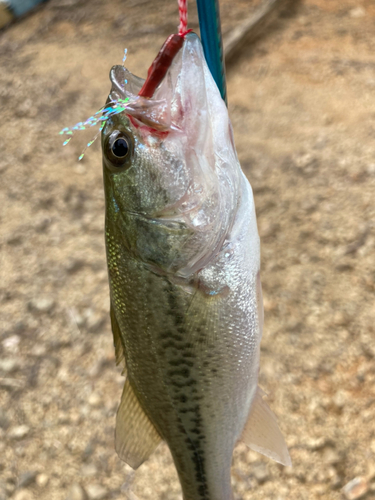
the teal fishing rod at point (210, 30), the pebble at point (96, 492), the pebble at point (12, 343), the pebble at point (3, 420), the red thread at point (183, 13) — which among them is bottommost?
the pebble at point (96, 492)

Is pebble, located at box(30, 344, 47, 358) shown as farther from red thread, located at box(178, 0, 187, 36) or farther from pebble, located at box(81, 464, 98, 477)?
red thread, located at box(178, 0, 187, 36)

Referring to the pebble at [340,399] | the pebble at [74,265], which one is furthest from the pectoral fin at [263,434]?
the pebble at [74,265]

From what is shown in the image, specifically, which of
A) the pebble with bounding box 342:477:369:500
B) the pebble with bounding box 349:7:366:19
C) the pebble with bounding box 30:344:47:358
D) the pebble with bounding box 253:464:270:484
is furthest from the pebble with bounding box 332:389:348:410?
the pebble with bounding box 349:7:366:19

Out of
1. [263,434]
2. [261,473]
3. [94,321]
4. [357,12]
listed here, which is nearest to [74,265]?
[94,321]

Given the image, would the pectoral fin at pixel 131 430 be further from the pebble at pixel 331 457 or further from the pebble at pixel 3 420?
the pebble at pixel 3 420

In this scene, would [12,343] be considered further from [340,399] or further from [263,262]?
[340,399]
